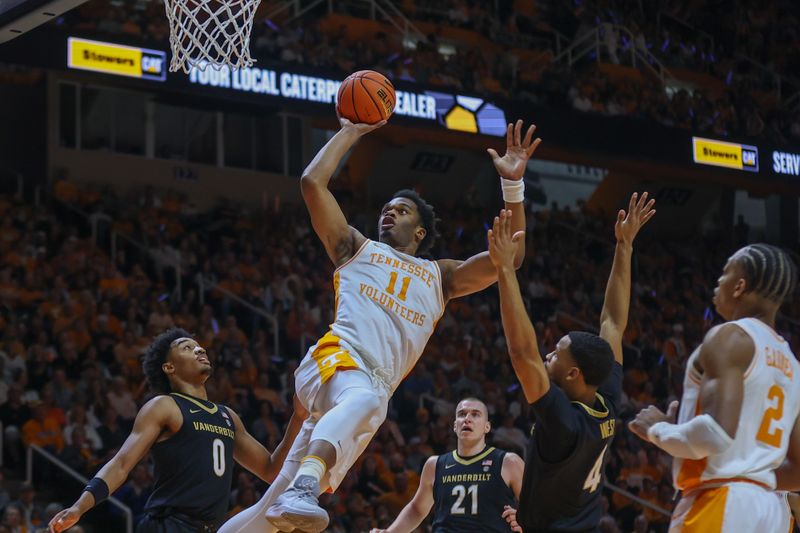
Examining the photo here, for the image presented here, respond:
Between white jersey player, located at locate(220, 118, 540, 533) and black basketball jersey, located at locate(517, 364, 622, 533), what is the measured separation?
83cm

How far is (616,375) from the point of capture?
549 cm

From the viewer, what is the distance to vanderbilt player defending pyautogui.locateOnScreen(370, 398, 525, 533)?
301 inches

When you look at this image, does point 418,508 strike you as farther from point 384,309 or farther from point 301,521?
point 301,521

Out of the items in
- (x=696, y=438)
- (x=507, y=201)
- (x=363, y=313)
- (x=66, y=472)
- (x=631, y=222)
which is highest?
(x=507, y=201)

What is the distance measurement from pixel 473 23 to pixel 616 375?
17.5 meters

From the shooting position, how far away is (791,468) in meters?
4.50

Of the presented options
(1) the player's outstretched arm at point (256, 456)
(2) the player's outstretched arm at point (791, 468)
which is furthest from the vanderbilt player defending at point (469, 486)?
(2) the player's outstretched arm at point (791, 468)

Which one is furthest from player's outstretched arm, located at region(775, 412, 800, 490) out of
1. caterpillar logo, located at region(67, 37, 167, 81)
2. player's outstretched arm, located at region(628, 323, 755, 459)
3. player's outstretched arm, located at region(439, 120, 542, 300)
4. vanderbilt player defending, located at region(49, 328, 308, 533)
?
caterpillar logo, located at region(67, 37, 167, 81)

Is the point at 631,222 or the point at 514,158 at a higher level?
the point at 514,158

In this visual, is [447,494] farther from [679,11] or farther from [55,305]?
[679,11]

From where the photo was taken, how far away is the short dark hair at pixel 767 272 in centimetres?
437

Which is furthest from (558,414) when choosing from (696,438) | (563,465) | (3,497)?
(3,497)

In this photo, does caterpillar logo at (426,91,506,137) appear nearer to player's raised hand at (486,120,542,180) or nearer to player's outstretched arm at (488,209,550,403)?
player's raised hand at (486,120,542,180)

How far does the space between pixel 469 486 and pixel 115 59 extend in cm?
818
